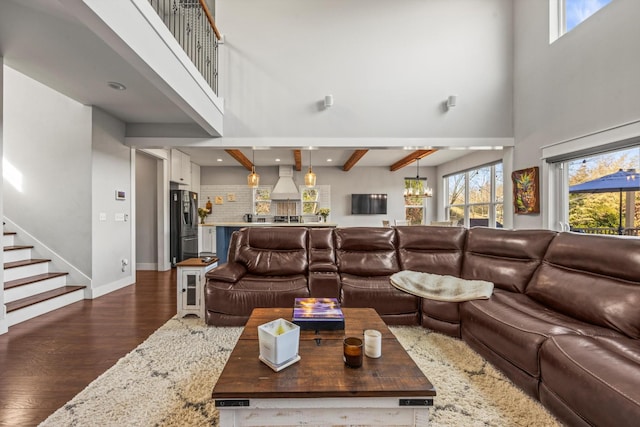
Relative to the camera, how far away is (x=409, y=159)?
691 centimetres

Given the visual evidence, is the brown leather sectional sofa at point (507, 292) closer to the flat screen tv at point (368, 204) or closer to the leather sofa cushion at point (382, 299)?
the leather sofa cushion at point (382, 299)

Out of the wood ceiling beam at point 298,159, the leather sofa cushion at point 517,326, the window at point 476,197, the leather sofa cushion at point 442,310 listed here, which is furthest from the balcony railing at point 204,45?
the window at point 476,197

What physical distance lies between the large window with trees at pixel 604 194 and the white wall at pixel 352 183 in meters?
4.87

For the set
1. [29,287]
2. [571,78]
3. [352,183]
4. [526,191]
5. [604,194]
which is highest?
[571,78]

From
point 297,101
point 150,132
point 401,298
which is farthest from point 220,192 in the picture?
point 401,298

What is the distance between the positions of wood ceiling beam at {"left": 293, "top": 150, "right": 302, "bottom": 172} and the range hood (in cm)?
26

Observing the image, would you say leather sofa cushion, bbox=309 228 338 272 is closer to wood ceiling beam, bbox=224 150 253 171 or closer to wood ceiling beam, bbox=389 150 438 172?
wood ceiling beam, bbox=224 150 253 171

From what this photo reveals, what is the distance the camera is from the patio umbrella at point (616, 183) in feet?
9.20

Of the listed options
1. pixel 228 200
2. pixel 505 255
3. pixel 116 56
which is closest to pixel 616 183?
pixel 505 255

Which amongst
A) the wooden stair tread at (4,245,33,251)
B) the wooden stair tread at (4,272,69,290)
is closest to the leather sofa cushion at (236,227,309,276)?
the wooden stair tread at (4,272,69,290)

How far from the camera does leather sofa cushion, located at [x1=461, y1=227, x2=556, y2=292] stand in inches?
94.3

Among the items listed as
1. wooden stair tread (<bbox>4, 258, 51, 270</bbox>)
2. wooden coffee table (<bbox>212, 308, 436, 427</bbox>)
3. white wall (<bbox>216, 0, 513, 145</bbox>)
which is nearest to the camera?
wooden coffee table (<bbox>212, 308, 436, 427</bbox>)

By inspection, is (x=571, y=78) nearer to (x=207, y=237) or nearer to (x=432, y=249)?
(x=432, y=249)

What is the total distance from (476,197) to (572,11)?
3.95 m
